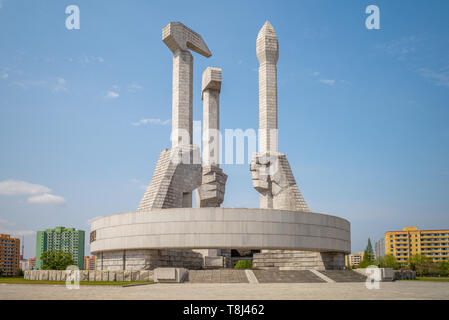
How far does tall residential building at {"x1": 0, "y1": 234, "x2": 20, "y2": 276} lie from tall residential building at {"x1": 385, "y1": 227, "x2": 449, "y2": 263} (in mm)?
102437

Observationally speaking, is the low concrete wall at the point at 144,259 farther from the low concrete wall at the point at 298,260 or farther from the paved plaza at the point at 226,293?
the paved plaza at the point at 226,293

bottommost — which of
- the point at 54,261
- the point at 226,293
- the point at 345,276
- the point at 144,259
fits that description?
the point at 54,261

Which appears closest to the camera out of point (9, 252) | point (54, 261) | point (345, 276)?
point (345, 276)

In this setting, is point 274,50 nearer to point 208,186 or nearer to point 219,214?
point 208,186

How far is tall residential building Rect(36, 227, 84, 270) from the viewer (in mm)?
141625

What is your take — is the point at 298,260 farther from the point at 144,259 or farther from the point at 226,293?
the point at 226,293

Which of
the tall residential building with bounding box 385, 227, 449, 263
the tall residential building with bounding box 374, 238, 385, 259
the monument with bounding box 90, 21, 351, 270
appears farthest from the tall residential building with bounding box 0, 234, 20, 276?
the tall residential building with bounding box 374, 238, 385, 259

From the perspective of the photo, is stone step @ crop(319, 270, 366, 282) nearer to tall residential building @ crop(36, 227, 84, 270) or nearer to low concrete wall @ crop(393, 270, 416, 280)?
low concrete wall @ crop(393, 270, 416, 280)

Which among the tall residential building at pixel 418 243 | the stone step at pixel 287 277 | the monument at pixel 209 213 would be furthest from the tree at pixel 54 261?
the tall residential building at pixel 418 243

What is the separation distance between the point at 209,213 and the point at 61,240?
12129cm

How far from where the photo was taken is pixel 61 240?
472 ft

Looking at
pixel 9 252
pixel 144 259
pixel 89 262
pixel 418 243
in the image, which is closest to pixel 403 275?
pixel 144 259
